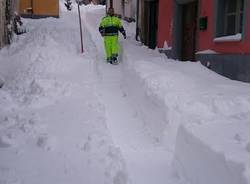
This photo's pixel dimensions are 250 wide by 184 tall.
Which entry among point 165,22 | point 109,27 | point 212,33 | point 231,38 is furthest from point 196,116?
point 165,22

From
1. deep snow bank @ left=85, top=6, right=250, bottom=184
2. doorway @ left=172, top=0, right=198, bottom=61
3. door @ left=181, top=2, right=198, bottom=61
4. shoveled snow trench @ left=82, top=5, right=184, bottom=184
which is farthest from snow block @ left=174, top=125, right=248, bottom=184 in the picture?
doorway @ left=172, top=0, right=198, bottom=61

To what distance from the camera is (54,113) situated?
7500 mm

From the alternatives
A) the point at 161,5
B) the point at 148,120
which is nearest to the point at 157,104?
the point at 148,120

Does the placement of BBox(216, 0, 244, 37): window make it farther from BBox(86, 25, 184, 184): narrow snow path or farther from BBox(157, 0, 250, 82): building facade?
BBox(86, 25, 184, 184): narrow snow path

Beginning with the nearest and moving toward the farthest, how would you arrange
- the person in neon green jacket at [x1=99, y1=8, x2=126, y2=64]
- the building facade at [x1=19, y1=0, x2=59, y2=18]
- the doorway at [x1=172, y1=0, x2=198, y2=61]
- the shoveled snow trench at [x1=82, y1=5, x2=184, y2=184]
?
the shoveled snow trench at [x1=82, y1=5, x2=184, y2=184] < the doorway at [x1=172, y1=0, x2=198, y2=61] < the person in neon green jacket at [x1=99, y1=8, x2=126, y2=64] < the building facade at [x1=19, y1=0, x2=59, y2=18]

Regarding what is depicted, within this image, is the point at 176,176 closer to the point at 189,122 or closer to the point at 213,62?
the point at 189,122

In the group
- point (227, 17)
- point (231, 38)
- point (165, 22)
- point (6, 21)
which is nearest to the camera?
point (231, 38)

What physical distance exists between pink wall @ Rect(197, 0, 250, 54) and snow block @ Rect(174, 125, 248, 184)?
11.7ft

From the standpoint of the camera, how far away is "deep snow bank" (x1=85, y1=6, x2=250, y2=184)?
3953mm

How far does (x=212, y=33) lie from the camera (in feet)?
31.8

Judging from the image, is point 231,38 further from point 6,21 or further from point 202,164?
point 6,21

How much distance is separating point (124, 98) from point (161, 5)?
6064mm

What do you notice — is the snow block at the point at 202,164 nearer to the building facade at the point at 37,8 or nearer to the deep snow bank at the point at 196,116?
the deep snow bank at the point at 196,116

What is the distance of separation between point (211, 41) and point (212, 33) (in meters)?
0.19
